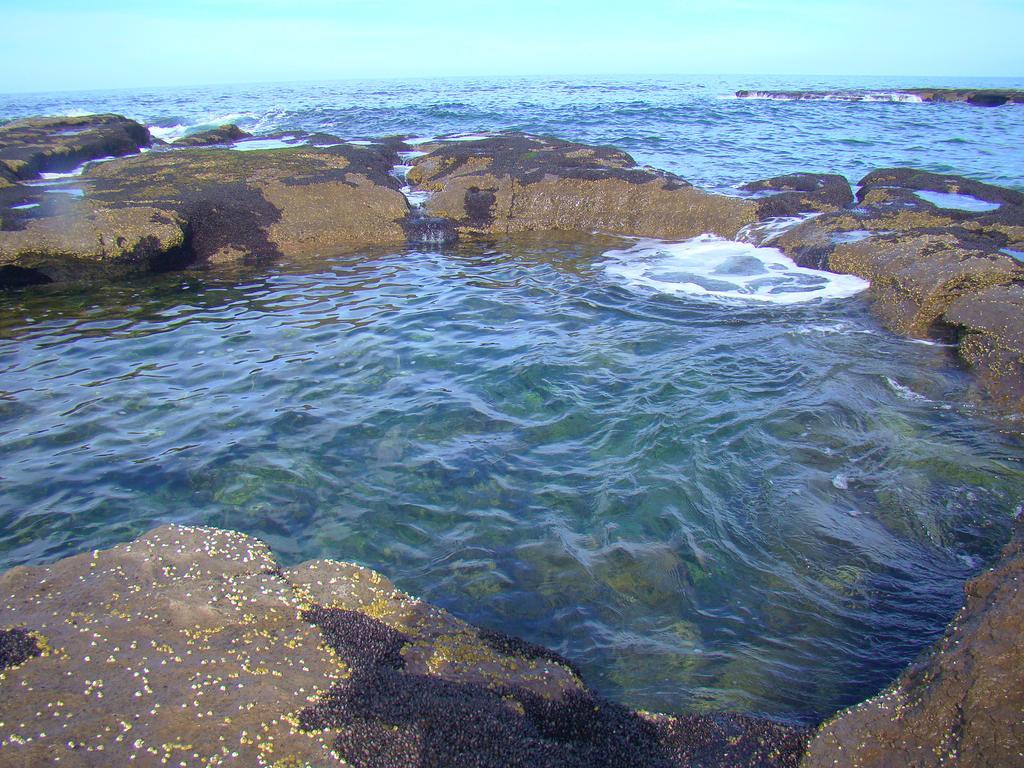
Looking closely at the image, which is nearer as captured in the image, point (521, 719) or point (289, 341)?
point (521, 719)

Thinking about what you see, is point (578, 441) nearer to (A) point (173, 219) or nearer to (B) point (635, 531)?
(B) point (635, 531)

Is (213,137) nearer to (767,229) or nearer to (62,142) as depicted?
(62,142)

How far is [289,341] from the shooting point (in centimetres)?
872

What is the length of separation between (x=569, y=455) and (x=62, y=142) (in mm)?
22693

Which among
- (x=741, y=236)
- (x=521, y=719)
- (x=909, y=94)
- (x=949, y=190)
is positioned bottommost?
(x=521, y=719)

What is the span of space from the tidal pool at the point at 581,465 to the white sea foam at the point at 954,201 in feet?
22.3

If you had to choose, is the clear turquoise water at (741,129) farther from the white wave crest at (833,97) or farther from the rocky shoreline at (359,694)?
the rocky shoreline at (359,694)

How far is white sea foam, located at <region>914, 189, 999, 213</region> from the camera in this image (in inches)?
530

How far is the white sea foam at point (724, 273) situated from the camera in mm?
10203

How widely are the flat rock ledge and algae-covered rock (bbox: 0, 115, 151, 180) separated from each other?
1713 centimetres

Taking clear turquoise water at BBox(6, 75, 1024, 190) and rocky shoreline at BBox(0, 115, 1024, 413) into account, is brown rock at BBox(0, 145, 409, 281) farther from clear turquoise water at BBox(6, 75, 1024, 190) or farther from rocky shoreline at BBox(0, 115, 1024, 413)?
clear turquoise water at BBox(6, 75, 1024, 190)

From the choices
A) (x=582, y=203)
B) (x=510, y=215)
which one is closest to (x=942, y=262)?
(x=582, y=203)

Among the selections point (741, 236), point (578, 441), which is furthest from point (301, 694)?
point (741, 236)

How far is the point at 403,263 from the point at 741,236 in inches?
273
